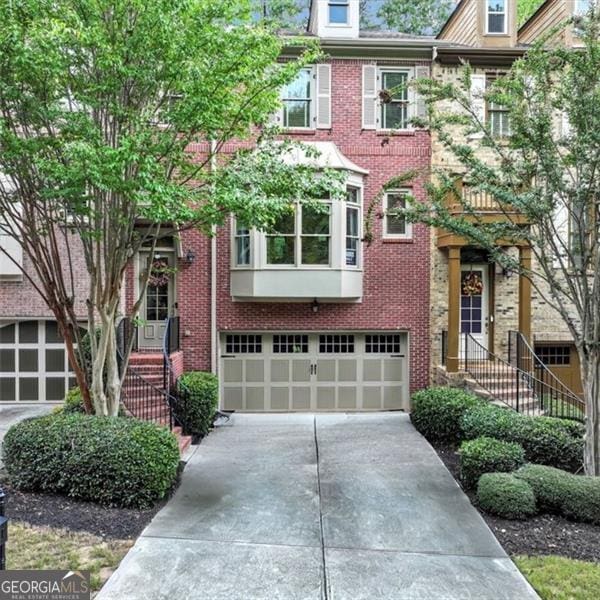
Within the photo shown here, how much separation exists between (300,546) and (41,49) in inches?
244

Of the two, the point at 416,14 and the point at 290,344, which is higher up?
the point at 416,14

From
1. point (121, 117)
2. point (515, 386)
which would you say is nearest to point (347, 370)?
point (515, 386)

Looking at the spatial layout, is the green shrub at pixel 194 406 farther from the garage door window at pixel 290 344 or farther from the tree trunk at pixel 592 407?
the tree trunk at pixel 592 407

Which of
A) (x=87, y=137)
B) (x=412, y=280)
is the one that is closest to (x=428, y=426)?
(x=412, y=280)

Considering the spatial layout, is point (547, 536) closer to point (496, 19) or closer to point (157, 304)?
point (157, 304)

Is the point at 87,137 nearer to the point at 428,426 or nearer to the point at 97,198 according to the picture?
the point at 97,198

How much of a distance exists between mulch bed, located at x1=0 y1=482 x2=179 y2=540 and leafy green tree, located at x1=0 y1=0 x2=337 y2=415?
147 cm

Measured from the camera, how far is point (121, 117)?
6551mm

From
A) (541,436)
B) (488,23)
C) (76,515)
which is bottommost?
(76,515)

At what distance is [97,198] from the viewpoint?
656cm

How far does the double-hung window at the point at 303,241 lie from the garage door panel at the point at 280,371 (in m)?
2.46

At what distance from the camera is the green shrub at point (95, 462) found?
19.1ft

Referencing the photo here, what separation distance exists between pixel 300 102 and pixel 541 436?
8891 mm

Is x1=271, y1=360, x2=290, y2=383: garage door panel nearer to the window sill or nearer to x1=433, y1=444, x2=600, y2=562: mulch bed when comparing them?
the window sill
